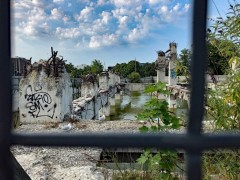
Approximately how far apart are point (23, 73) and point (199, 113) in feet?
33.4

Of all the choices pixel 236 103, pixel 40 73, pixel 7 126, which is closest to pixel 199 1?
pixel 7 126

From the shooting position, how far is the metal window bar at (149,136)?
0.62m

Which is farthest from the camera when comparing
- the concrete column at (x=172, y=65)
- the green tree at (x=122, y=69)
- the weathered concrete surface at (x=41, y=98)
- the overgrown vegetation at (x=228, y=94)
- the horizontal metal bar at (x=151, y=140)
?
the green tree at (x=122, y=69)

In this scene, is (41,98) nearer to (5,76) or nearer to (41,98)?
(41,98)

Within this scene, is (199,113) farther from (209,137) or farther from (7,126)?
(7,126)

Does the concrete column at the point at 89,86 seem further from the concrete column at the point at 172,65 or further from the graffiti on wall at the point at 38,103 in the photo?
the graffiti on wall at the point at 38,103

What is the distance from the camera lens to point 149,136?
63 cm

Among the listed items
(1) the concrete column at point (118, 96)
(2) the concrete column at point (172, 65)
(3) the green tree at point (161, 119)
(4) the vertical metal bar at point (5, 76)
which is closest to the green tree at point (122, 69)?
(1) the concrete column at point (118, 96)

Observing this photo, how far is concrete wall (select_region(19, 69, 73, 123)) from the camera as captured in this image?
33.4 feet

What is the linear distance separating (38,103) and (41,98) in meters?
0.22

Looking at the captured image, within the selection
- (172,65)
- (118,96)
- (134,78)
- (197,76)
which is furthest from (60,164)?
(134,78)

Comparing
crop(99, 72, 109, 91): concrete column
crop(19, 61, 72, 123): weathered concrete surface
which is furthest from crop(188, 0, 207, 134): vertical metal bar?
crop(99, 72, 109, 91): concrete column

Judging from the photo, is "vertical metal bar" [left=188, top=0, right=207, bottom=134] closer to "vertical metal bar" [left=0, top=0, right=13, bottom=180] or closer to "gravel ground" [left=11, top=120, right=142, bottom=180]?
"vertical metal bar" [left=0, top=0, right=13, bottom=180]

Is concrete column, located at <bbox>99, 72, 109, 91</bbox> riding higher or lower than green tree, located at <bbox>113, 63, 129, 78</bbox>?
lower
